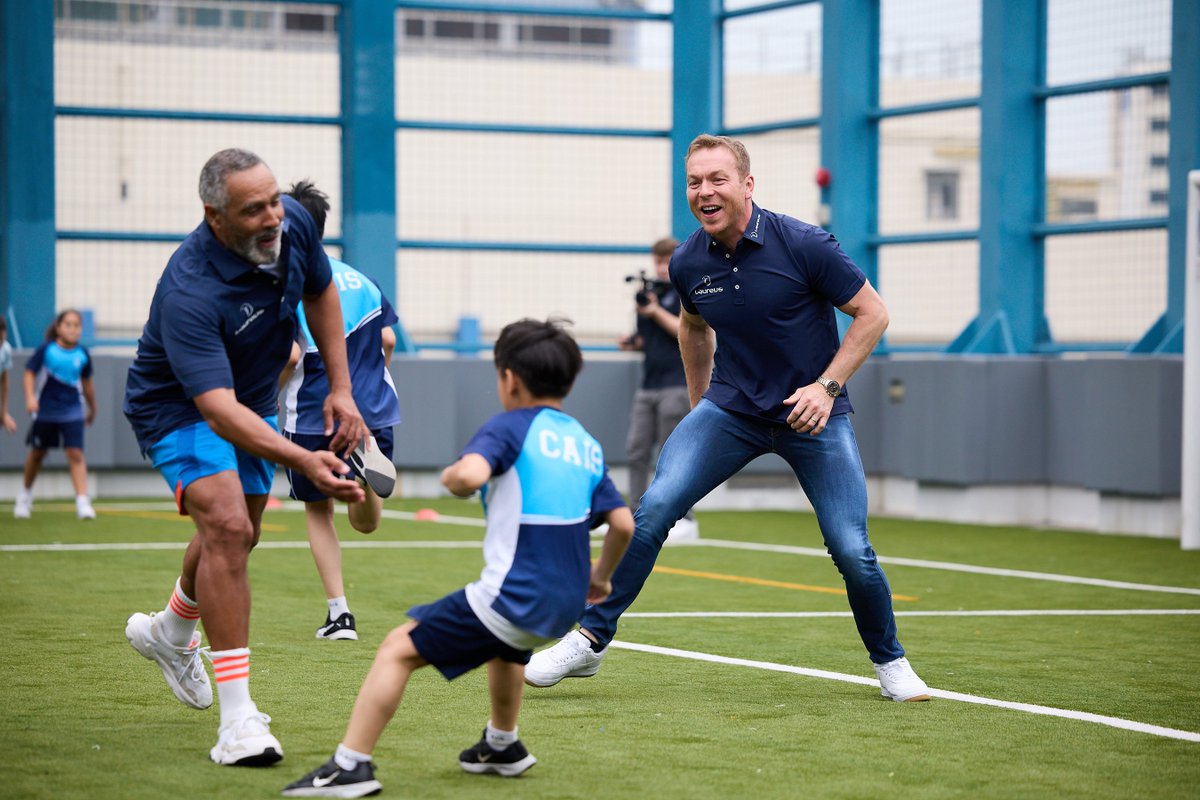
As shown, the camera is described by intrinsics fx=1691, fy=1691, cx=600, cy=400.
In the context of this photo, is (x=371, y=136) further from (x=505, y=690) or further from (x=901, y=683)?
(x=505, y=690)

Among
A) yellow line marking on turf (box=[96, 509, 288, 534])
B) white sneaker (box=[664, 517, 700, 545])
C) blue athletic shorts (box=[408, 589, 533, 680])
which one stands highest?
blue athletic shorts (box=[408, 589, 533, 680])

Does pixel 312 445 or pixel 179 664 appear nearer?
pixel 179 664

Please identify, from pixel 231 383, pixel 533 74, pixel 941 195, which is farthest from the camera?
pixel 533 74

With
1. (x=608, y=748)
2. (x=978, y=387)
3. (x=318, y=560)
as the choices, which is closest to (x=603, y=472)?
(x=608, y=748)

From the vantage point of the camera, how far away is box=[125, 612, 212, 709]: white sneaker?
5.62 m

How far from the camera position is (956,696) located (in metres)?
6.26

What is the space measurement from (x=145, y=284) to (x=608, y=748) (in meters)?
12.5

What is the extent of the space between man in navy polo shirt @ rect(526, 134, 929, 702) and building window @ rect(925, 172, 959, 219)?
1004 centimetres

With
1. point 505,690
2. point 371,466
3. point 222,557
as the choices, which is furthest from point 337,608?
point 505,690

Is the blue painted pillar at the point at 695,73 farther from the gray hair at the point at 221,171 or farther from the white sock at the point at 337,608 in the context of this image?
the gray hair at the point at 221,171

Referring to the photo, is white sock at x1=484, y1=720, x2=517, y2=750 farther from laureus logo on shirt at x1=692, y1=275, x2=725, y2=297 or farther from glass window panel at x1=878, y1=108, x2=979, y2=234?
glass window panel at x1=878, y1=108, x2=979, y2=234

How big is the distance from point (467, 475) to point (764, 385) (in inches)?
86.5

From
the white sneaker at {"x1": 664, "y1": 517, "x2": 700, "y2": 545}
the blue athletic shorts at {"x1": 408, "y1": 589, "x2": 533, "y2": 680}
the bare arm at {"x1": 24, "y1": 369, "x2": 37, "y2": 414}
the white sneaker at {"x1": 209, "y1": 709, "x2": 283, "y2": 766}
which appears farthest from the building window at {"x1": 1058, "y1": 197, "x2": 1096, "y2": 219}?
the white sneaker at {"x1": 209, "y1": 709, "x2": 283, "y2": 766}

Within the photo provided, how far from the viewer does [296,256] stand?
5.28 m
